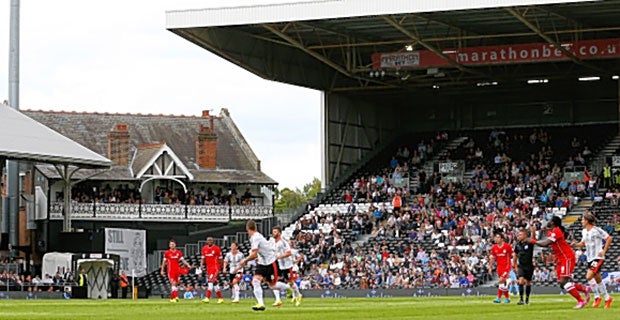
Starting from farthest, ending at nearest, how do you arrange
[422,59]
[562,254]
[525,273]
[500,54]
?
[422,59] < [500,54] < [525,273] < [562,254]

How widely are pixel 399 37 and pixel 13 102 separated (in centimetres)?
1693

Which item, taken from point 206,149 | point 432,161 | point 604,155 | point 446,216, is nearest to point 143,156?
point 206,149

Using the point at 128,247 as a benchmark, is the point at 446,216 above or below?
above

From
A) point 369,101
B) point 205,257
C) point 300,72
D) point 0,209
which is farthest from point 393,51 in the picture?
point 205,257

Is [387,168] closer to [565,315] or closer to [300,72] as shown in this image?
[300,72]

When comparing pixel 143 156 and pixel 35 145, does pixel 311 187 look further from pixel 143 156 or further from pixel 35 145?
pixel 35 145

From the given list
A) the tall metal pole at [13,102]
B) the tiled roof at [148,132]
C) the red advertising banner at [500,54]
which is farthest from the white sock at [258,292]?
the tiled roof at [148,132]

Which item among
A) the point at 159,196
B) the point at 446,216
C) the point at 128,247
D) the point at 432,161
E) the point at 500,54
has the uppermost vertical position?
the point at 500,54

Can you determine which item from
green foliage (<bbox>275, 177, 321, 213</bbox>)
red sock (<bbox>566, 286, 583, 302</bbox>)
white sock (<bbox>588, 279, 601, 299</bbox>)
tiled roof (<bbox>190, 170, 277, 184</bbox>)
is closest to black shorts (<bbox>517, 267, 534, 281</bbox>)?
white sock (<bbox>588, 279, 601, 299</bbox>)

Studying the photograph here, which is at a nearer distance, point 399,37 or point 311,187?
point 399,37

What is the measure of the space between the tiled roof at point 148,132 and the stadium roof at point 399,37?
14.4 metres

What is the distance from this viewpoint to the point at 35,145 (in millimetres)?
56938

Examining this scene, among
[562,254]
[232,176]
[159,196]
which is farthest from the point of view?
[232,176]

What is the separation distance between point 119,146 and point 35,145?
55.7ft
